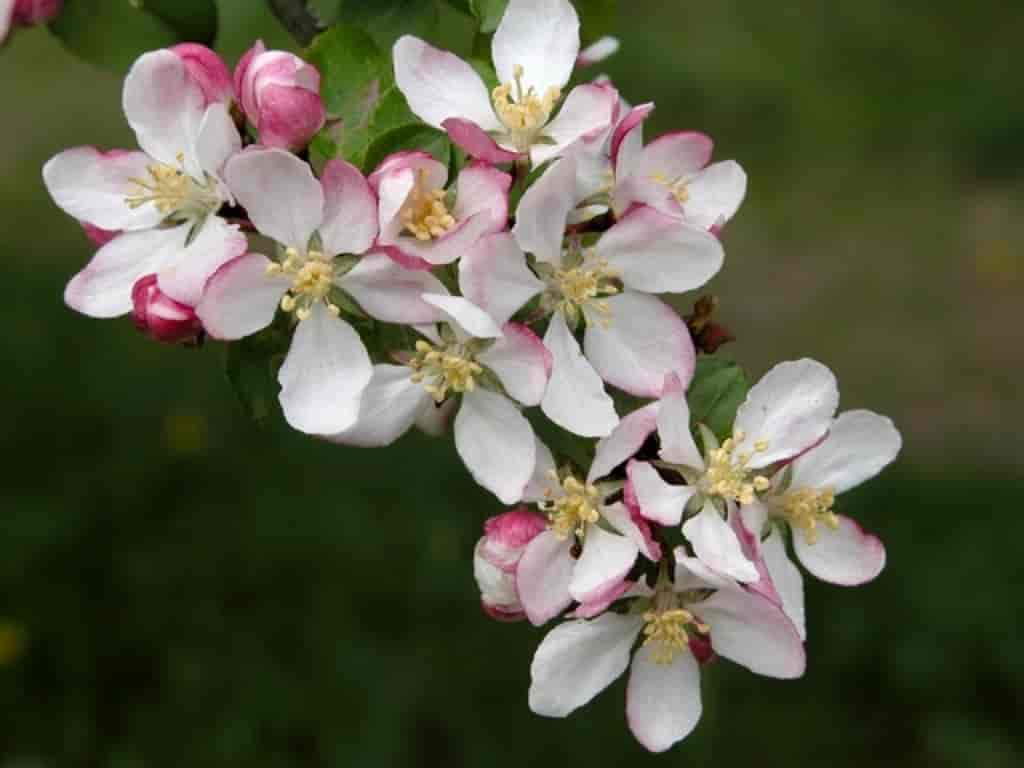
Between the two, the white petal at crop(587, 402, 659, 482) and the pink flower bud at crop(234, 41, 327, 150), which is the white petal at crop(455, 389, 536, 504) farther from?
the pink flower bud at crop(234, 41, 327, 150)

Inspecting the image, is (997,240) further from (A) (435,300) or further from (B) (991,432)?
(A) (435,300)

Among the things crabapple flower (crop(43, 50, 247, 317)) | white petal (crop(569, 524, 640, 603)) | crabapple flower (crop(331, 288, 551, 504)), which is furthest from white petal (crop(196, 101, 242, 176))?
white petal (crop(569, 524, 640, 603))

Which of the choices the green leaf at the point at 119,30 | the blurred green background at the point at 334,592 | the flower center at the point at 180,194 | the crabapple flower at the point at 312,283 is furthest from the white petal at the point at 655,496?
the blurred green background at the point at 334,592

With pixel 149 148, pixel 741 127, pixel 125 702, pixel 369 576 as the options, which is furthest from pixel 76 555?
pixel 741 127

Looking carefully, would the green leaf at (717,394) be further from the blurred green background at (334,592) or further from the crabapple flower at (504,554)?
the blurred green background at (334,592)

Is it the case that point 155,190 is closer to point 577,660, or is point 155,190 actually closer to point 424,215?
point 424,215

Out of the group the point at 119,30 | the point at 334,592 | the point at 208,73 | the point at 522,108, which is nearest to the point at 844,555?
the point at 522,108
